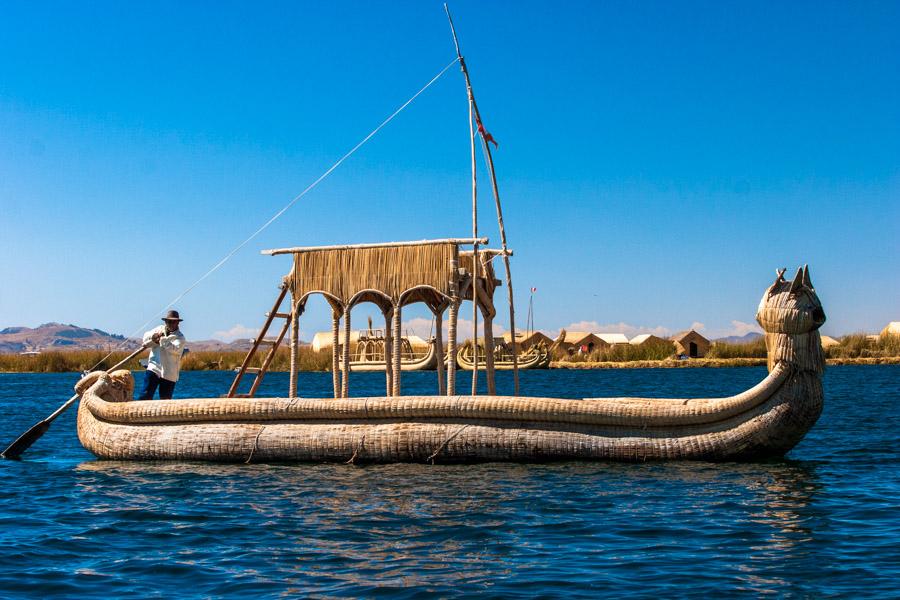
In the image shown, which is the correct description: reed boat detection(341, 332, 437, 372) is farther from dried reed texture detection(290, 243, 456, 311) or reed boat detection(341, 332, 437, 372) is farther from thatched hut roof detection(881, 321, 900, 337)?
dried reed texture detection(290, 243, 456, 311)

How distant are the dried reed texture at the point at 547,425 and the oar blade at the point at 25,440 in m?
3.60

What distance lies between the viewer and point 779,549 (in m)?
7.32

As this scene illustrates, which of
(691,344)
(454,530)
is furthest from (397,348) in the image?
(691,344)

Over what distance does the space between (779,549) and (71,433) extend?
15083 millimetres

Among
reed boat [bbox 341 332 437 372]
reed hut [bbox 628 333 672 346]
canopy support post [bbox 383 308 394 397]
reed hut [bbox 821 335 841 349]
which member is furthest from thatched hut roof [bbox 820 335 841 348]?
canopy support post [bbox 383 308 394 397]

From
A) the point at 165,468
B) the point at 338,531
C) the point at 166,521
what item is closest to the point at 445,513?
the point at 338,531

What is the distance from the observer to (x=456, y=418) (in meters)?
11.3

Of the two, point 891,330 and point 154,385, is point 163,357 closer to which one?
point 154,385

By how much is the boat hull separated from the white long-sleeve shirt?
1.32 m

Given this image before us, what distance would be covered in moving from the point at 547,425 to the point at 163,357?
17.3 feet

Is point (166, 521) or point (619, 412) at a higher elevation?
point (619, 412)

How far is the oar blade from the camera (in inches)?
543

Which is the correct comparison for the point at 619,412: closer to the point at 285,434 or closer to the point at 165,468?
the point at 285,434

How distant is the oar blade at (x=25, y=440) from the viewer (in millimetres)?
13789
